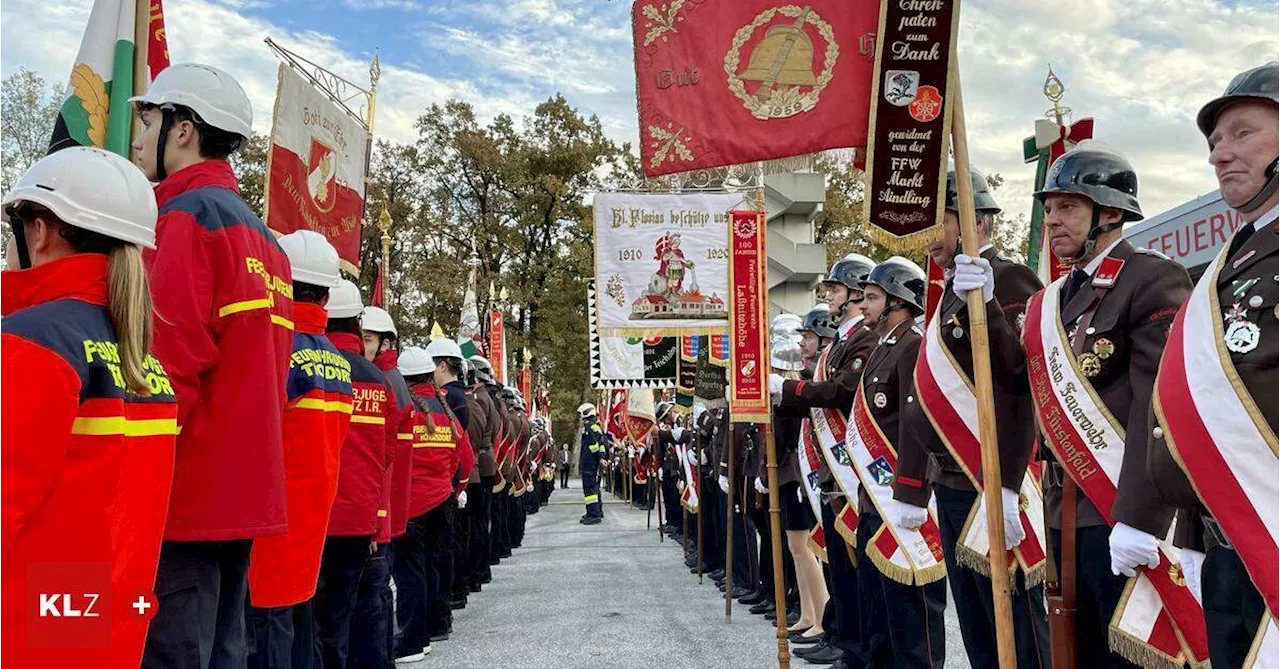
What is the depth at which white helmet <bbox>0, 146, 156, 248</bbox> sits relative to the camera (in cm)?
266

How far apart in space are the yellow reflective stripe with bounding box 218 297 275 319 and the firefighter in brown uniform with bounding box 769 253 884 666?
13.4 feet

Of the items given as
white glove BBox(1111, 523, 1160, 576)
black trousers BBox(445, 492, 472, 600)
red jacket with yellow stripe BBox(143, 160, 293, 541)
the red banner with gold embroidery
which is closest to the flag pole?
the red banner with gold embroidery

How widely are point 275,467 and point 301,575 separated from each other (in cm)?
95

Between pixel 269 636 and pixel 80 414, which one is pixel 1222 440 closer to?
pixel 80 414

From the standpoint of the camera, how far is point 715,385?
10.1m

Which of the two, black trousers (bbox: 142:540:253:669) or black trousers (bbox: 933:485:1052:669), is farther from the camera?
black trousers (bbox: 933:485:1052:669)

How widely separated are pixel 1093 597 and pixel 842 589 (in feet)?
12.5

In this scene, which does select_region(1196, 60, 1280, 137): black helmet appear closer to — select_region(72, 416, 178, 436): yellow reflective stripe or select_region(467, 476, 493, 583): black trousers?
select_region(72, 416, 178, 436): yellow reflective stripe

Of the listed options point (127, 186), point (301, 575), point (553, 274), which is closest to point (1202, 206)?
point (301, 575)

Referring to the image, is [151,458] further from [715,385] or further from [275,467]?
[715,385]

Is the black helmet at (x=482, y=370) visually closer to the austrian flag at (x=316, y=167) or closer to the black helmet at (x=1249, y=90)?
the austrian flag at (x=316, y=167)

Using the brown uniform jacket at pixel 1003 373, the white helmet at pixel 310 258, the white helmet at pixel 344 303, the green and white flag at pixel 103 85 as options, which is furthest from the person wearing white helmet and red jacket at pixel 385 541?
the brown uniform jacket at pixel 1003 373

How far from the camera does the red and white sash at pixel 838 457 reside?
269 inches

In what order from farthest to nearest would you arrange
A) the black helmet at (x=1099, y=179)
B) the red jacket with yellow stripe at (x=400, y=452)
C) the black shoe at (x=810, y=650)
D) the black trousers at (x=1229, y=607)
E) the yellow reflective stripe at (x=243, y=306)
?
the black shoe at (x=810, y=650) → the red jacket with yellow stripe at (x=400, y=452) → the black helmet at (x=1099, y=179) → the yellow reflective stripe at (x=243, y=306) → the black trousers at (x=1229, y=607)
